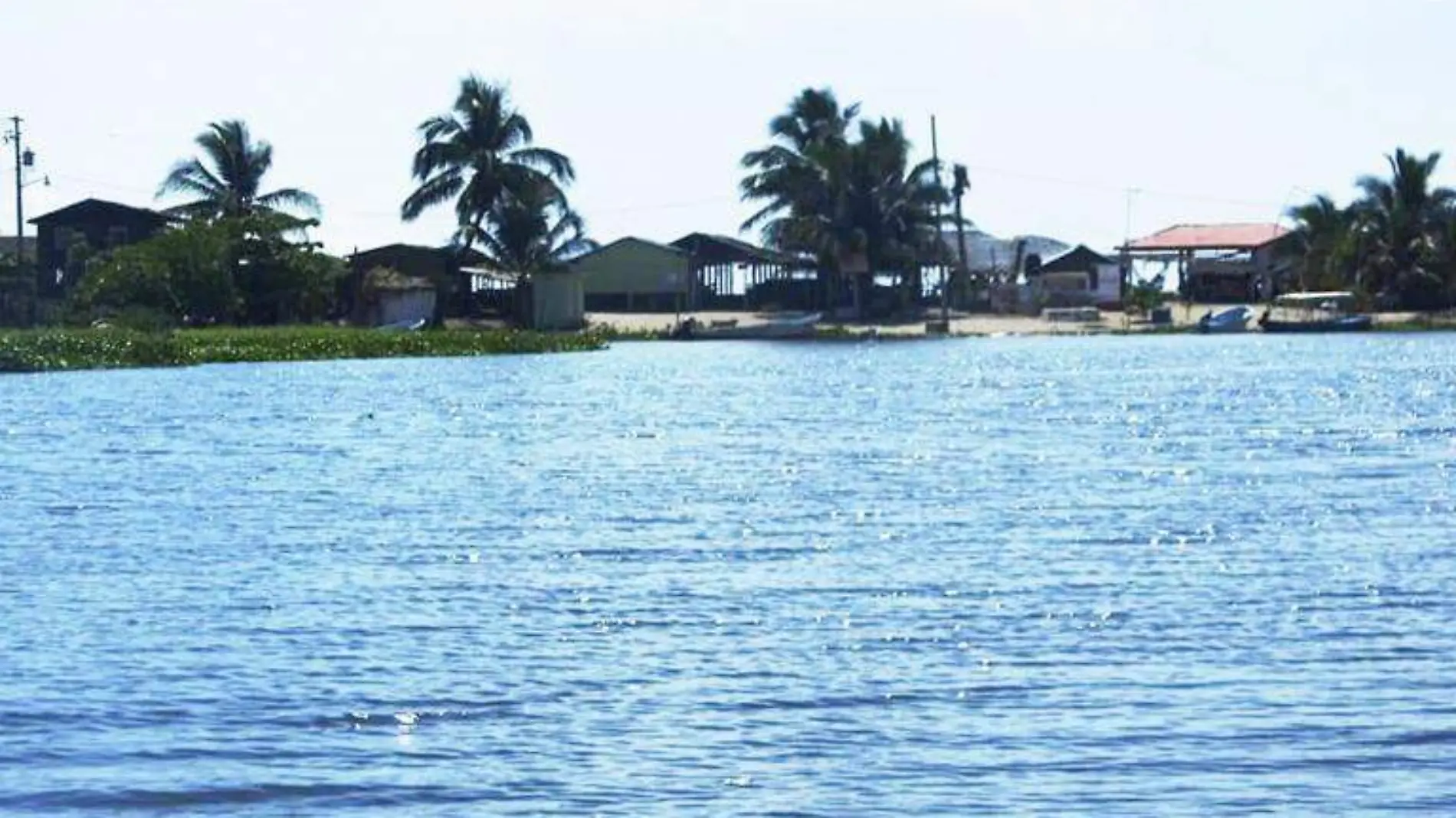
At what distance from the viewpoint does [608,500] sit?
3073cm

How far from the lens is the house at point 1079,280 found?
111688 mm

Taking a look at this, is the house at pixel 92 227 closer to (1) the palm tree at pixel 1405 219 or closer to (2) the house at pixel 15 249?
(2) the house at pixel 15 249

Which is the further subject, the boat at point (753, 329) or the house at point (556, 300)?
the boat at point (753, 329)

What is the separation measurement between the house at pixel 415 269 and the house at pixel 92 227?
23.9 ft

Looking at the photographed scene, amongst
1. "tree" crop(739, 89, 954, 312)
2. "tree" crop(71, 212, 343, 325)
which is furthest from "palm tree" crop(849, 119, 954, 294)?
"tree" crop(71, 212, 343, 325)

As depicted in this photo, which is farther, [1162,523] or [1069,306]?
[1069,306]

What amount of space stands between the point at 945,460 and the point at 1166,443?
4996 mm

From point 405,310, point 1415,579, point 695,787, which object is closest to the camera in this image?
point 695,787

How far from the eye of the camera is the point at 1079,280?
115 metres

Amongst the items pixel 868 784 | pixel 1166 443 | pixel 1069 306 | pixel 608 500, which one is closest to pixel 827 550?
pixel 608 500

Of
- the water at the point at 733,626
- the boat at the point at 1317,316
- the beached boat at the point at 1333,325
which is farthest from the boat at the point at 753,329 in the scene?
the water at the point at 733,626

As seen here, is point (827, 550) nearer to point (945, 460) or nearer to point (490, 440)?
point (945, 460)

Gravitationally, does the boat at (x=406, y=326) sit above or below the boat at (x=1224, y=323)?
above

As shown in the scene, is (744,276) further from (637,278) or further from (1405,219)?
(1405,219)
